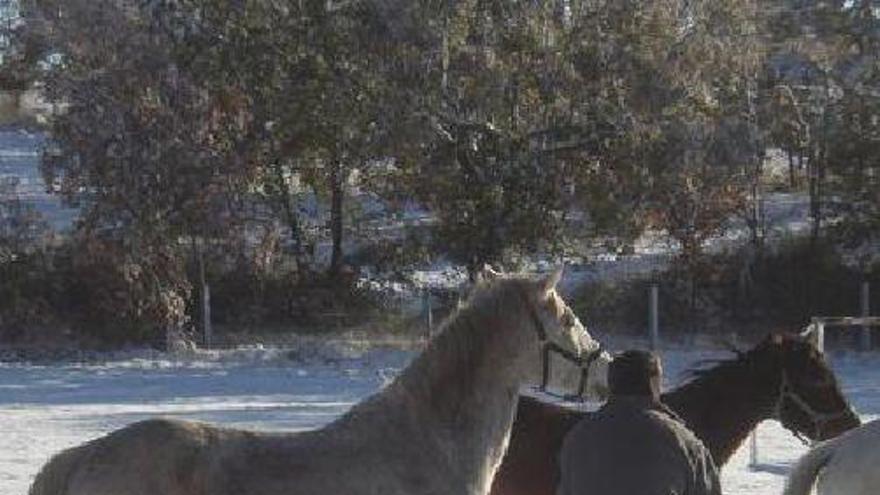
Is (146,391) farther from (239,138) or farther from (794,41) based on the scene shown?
(794,41)

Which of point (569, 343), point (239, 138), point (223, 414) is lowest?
point (223, 414)

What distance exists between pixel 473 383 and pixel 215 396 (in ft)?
40.2

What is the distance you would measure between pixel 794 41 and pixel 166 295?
11.8 metres

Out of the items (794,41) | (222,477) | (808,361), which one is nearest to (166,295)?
(794,41)

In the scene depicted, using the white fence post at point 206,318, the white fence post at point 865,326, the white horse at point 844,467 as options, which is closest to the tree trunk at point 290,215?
the white fence post at point 206,318

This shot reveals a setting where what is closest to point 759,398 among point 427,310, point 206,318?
point 427,310

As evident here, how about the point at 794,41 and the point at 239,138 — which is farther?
the point at 794,41

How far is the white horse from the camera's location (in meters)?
6.79

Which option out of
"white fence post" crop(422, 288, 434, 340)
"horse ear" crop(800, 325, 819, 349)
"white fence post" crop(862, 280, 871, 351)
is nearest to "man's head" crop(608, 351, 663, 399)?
"horse ear" crop(800, 325, 819, 349)

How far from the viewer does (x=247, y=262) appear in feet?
83.0

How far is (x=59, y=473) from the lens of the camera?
607 cm

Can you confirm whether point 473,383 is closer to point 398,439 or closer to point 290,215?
point 398,439

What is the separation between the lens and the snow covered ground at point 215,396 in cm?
1384

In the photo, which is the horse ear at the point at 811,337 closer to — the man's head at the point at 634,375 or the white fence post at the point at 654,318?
the man's head at the point at 634,375
